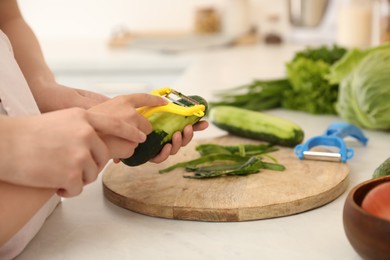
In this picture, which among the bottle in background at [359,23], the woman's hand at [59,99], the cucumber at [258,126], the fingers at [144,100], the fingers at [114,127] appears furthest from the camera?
the bottle in background at [359,23]

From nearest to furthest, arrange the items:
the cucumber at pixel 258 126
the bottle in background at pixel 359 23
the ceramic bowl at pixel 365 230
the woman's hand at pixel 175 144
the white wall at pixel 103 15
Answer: the ceramic bowl at pixel 365 230 < the woman's hand at pixel 175 144 < the cucumber at pixel 258 126 < the bottle in background at pixel 359 23 < the white wall at pixel 103 15

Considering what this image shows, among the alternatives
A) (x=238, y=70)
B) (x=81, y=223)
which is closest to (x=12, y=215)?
(x=81, y=223)

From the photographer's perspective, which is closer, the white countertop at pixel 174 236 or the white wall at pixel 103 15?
the white countertop at pixel 174 236

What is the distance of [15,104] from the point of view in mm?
972

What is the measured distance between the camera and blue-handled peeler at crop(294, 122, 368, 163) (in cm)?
122

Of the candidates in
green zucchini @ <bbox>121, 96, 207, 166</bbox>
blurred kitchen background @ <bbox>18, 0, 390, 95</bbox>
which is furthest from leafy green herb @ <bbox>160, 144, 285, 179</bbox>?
blurred kitchen background @ <bbox>18, 0, 390, 95</bbox>

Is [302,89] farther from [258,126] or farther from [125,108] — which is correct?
[125,108]

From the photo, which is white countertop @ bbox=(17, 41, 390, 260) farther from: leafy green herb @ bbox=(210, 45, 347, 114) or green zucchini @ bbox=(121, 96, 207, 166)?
leafy green herb @ bbox=(210, 45, 347, 114)

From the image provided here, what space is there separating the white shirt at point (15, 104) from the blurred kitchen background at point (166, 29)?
1.79 metres

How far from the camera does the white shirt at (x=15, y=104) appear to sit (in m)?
0.89

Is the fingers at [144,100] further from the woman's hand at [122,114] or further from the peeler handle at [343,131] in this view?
the peeler handle at [343,131]

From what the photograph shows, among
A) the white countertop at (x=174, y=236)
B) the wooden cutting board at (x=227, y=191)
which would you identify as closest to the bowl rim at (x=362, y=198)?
the white countertop at (x=174, y=236)

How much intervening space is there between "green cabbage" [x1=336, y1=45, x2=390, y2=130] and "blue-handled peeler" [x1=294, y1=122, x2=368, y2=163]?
0.39 feet

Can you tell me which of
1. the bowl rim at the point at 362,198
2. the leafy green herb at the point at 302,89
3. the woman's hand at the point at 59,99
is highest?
the woman's hand at the point at 59,99
